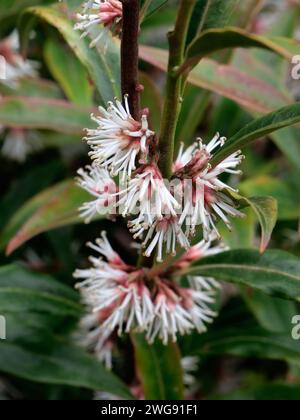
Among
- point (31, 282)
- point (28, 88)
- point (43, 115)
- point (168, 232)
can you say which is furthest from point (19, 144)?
point (168, 232)

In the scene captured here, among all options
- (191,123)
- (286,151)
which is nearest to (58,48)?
(191,123)

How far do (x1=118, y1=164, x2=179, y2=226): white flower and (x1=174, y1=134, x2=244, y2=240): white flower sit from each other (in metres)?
0.03

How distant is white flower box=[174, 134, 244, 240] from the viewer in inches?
35.1

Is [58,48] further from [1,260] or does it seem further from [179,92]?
[179,92]

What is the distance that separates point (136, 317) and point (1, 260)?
1.70 ft

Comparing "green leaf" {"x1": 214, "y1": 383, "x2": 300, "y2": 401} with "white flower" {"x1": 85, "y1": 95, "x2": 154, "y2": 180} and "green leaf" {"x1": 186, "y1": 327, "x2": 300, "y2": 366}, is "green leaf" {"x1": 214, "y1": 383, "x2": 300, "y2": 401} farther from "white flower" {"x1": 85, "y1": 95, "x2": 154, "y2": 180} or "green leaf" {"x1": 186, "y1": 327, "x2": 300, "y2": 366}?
"white flower" {"x1": 85, "y1": 95, "x2": 154, "y2": 180}

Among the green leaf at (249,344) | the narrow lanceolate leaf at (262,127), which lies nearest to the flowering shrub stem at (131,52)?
the narrow lanceolate leaf at (262,127)

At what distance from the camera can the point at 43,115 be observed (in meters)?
1.54

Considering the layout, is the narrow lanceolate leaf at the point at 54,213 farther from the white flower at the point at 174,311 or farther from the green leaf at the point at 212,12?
the green leaf at the point at 212,12

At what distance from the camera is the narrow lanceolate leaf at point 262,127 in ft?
2.91

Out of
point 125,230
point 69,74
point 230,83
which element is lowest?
point 125,230

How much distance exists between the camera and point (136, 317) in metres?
1.15

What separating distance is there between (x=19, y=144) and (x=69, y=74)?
233 millimetres

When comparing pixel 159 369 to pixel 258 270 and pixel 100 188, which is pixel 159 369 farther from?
pixel 100 188
